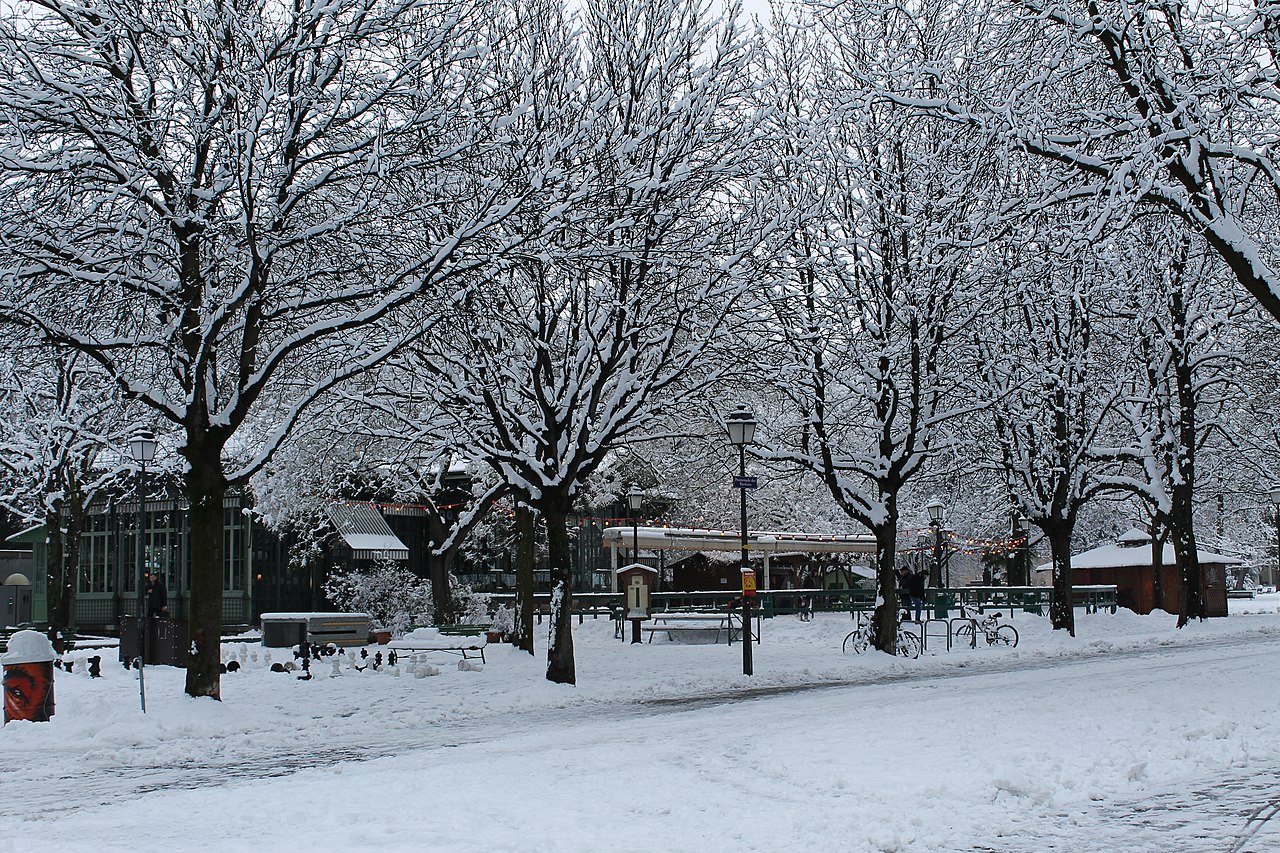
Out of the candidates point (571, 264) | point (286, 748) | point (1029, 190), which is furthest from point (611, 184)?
point (286, 748)

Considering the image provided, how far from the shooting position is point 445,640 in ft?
76.6

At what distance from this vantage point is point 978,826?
26.1 feet

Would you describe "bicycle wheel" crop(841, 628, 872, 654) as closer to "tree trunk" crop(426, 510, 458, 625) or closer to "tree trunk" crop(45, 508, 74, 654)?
"tree trunk" crop(426, 510, 458, 625)

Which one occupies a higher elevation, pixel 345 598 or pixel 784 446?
pixel 784 446

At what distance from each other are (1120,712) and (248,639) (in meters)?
22.4

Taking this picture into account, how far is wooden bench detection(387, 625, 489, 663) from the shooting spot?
21.3m

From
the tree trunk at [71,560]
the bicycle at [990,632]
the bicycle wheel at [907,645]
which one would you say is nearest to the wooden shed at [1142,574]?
the bicycle at [990,632]

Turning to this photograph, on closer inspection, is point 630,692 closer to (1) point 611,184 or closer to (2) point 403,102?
(1) point 611,184

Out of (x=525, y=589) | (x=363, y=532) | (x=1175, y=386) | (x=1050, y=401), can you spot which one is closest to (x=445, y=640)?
(x=525, y=589)

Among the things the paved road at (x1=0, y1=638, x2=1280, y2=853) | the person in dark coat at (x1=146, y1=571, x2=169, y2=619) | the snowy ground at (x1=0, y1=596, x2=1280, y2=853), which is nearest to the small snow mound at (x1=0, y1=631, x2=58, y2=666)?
the snowy ground at (x1=0, y1=596, x2=1280, y2=853)

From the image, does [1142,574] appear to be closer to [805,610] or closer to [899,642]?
[805,610]

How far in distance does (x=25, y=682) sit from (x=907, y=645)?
1648cm

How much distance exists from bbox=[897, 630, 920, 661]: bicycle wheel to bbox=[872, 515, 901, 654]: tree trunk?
199mm

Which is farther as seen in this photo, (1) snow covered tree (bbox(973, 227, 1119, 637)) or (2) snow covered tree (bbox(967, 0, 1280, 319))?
(1) snow covered tree (bbox(973, 227, 1119, 637))
